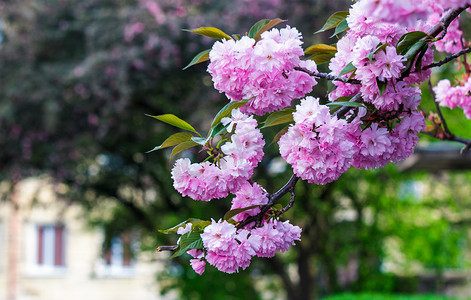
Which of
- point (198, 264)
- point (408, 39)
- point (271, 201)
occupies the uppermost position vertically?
point (408, 39)

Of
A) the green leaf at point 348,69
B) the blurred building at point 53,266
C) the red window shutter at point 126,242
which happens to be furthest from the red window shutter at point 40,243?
the green leaf at point 348,69

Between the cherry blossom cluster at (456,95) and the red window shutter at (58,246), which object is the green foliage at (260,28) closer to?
the cherry blossom cluster at (456,95)

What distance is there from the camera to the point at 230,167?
139cm

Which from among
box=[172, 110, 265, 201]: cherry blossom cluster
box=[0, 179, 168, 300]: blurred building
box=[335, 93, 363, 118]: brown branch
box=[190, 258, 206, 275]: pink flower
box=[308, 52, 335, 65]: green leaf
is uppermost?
box=[0, 179, 168, 300]: blurred building

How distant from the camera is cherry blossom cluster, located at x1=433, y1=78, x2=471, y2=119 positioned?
2193 mm

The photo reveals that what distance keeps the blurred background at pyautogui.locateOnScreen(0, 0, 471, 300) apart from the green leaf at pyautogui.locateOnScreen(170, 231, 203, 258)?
4030mm

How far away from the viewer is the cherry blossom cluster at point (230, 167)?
4.52ft

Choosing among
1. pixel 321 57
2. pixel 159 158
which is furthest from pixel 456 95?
pixel 159 158

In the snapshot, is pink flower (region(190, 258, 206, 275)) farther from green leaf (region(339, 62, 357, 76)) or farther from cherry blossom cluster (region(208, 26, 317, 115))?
green leaf (region(339, 62, 357, 76))

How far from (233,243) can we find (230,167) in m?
0.18

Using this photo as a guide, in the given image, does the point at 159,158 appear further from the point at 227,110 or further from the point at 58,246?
the point at 58,246

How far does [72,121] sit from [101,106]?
21.3 inches

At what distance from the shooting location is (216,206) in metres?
7.11

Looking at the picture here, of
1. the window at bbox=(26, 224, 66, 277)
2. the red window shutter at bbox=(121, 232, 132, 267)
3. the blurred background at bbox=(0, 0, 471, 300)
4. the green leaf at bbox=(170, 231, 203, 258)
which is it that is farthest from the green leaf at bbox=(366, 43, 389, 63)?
the window at bbox=(26, 224, 66, 277)
